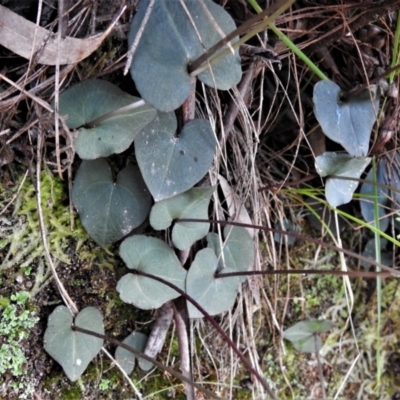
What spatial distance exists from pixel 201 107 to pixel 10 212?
1.34 ft

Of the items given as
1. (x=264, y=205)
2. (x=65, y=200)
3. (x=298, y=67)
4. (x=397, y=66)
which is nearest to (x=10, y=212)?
(x=65, y=200)

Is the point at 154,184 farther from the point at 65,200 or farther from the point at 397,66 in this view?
the point at 397,66

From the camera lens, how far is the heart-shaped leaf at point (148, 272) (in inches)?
34.0

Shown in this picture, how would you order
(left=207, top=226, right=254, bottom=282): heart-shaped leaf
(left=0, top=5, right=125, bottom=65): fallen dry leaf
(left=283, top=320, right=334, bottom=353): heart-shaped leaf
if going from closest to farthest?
(left=0, top=5, right=125, bottom=65): fallen dry leaf < (left=207, top=226, right=254, bottom=282): heart-shaped leaf < (left=283, top=320, right=334, bottom=353): heart-shaped leaf

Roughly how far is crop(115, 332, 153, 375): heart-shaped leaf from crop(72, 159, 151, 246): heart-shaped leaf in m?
0.20

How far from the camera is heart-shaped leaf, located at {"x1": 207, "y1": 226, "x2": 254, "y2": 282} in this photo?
3.13 feet

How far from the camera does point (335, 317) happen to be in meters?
1.17

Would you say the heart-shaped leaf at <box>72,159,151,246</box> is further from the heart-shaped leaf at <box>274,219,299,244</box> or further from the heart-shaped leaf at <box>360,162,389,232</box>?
the heart-shaped leaf at <box>360,162,389,232</box>

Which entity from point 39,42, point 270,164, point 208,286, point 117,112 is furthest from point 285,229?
point 39,42

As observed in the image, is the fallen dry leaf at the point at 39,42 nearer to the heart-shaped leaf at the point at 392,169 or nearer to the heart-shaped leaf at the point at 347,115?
the heart-shaped leaf at the point at 347,115

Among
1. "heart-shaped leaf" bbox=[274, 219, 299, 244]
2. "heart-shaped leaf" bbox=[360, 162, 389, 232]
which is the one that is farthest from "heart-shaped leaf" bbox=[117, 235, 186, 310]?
"heart-shaped leaf" bbox=[360, 162, 389, 232]

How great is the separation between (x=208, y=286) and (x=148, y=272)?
12 centimetres

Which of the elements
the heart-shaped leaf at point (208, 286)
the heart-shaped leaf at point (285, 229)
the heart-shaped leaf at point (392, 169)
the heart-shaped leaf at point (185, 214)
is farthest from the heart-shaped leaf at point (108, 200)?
the heart-shaped leaf at point (392, 169)

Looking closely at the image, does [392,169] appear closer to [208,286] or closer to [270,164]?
[270,164]
